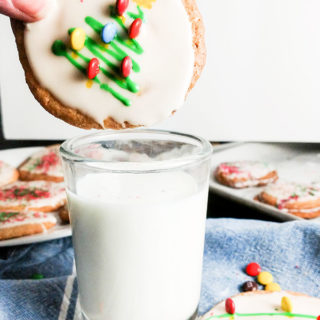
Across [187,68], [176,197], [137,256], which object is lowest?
[137,256]

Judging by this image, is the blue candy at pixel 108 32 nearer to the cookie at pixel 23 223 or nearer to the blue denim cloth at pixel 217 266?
the blue denim cloth at pixel 217 266

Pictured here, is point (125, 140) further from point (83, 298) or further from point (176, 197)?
point (83, 298)

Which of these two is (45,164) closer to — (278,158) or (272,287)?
(278,158)

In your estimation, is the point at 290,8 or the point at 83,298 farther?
the point at 290,8

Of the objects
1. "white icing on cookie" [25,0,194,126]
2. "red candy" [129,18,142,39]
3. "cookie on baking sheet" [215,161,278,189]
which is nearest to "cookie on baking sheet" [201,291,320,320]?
"white icing on cookie" [25,0,194,126]

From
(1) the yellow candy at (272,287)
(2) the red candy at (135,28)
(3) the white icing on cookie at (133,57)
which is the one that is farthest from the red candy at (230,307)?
(2) the red candy at (135,28)

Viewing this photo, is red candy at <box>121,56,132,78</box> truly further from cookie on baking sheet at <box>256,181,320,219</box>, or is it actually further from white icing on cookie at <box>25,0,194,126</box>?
cookie on baking sheet at <box>256,181,320,219</box>

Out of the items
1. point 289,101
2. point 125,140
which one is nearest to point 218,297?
point 125,140
